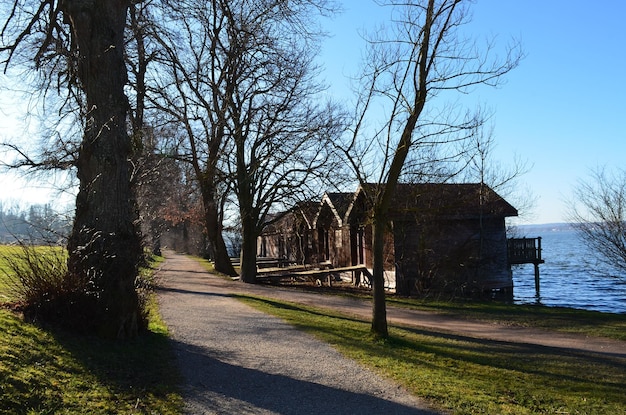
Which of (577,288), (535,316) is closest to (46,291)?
(535,316)

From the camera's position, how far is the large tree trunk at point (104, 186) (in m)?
8.74

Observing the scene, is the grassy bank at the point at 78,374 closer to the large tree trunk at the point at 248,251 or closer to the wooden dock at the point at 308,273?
the large tree trunk at the point at 248,251

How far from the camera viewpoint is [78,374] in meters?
6.89

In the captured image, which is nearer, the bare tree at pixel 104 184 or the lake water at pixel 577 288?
the bare tree at pixel 104 184

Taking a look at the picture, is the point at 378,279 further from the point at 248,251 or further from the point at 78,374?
the point at 248,251

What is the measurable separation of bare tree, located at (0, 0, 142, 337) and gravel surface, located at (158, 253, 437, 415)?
1.34 metres

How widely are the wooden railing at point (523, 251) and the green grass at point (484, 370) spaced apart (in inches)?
806

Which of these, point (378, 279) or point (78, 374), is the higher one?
point (378, 279)

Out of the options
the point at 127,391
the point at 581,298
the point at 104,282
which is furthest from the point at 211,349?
the point at 581,298

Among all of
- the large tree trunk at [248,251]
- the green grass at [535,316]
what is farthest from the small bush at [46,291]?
the large tree trunk at [248,251]

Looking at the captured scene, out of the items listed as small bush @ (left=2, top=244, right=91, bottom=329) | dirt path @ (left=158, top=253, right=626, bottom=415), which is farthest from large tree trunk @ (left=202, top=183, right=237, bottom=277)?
small bush @ (left=2, top=244, right=91, bottom=329)

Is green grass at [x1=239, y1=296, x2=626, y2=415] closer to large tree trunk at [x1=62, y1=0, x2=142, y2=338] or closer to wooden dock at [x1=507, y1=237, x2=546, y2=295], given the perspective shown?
large tree trunk at [x1=62, y1=0, x2=142, y2=338]

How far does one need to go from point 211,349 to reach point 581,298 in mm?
28747

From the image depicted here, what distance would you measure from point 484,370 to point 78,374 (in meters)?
6.22
